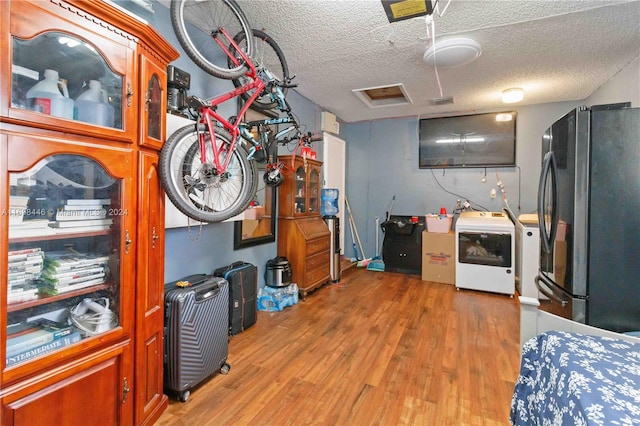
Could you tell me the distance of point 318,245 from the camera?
3762 mm

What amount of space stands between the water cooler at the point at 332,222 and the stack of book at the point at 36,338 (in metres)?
3.22

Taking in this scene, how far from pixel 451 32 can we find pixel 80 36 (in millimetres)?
2577

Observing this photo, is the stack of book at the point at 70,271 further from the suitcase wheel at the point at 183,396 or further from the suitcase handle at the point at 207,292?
the suitcase wheel at the point at 183,396

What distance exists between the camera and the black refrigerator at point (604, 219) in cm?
145

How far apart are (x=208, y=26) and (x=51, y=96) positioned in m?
1.67

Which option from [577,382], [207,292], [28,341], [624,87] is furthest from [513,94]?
[28,341]

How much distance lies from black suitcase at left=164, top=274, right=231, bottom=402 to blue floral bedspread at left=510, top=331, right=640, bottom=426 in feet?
5.69

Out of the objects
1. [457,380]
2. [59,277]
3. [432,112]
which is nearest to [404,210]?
[432,112]

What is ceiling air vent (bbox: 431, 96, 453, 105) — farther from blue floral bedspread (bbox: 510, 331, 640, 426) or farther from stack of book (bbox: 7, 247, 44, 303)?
stack of book (bbox: 7, 247, 44, 303)

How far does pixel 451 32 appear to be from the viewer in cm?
242

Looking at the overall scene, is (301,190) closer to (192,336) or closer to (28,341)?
(192,336)

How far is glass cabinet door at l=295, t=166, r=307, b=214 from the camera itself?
3.78 m

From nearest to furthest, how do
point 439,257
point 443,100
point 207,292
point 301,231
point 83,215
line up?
point 83,215 < point 207,292 < point 301,231 < point 443,100 < point 439,257

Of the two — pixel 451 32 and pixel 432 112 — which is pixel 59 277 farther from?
pixel 432 112
